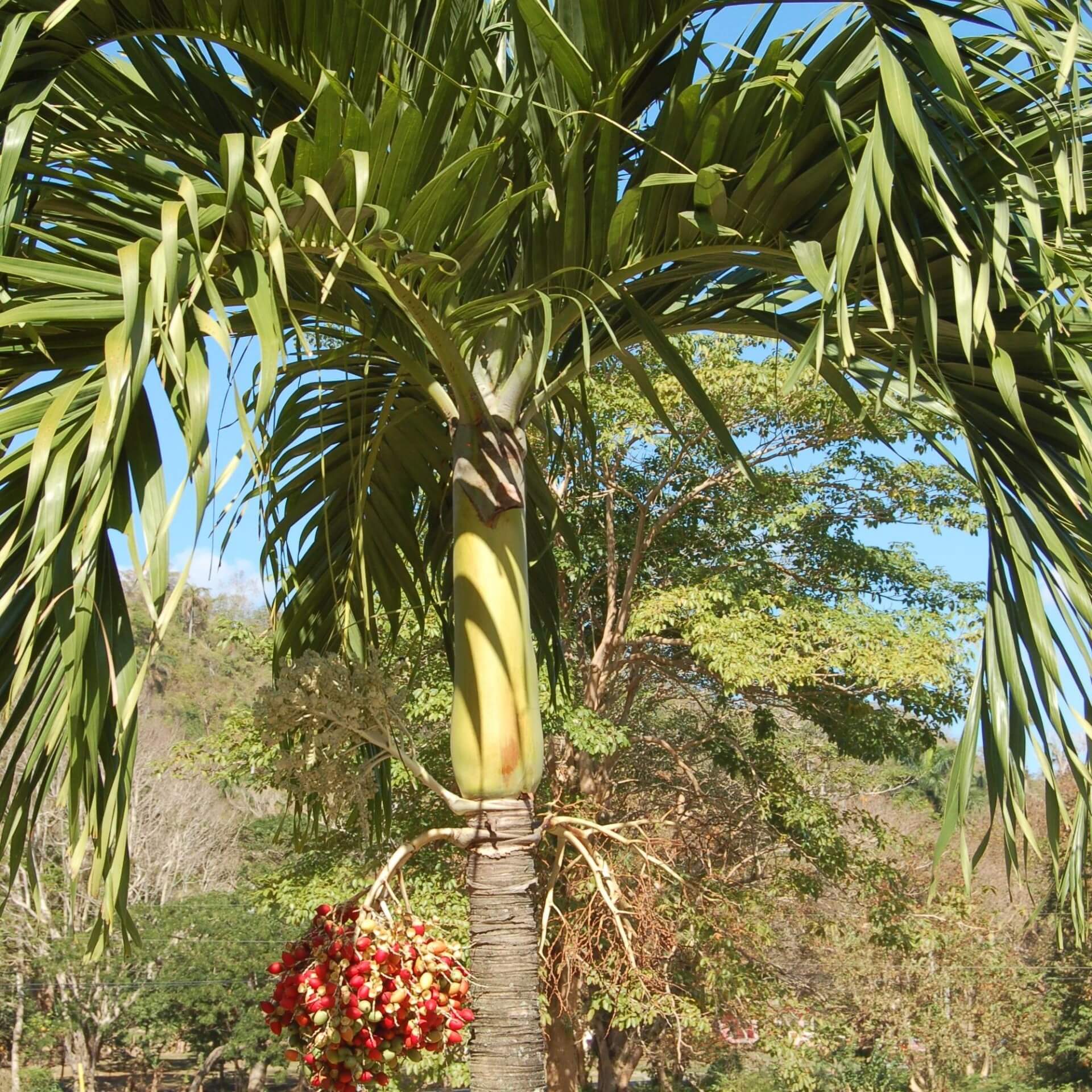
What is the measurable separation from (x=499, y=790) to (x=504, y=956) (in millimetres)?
312

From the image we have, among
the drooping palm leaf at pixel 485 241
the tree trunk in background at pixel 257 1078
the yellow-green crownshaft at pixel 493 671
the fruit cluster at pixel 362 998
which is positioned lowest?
Result: the tree trunk in background at pixel 257 1078

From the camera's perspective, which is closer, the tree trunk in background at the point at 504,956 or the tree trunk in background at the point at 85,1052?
the tree trunk in background at the point at 504,956

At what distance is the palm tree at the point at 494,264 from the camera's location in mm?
1538

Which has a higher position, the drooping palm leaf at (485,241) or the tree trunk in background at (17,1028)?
the drooping palm leaf at (485,241)

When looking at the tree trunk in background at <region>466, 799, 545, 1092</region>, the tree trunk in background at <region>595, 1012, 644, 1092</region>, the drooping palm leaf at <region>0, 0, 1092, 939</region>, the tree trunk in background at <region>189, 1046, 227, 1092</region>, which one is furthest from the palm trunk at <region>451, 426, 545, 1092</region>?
the tree trunk in background at <region>189, 1046, 227, 1092</region>

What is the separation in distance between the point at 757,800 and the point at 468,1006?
6.72 meters

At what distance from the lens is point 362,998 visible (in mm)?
2023

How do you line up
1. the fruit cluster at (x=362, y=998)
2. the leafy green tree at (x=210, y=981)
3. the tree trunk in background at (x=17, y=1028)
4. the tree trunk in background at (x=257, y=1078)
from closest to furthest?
the fruit cluster at (x=362, y=998) < the tree trunk in background at (x=17, y=1028) < the leafy green tree at (x=210, y=981) < the tree trunk in background at (x=257, y=1078)

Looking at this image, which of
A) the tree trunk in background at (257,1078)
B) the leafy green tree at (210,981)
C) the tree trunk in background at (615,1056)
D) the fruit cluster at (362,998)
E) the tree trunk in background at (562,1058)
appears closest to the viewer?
the fruit cluster at (362,998)

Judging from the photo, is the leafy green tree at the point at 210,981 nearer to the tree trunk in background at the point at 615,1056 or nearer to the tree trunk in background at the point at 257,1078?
the tree trunk in background at the point at 257,1078

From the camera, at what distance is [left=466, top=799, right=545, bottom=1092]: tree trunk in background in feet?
6.76

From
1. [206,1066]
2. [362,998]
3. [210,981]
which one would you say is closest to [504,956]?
[362,998]

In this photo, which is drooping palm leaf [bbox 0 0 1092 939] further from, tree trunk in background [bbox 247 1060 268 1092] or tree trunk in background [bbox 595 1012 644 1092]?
tree trunk in background [bbox 247 1060 268 1092]

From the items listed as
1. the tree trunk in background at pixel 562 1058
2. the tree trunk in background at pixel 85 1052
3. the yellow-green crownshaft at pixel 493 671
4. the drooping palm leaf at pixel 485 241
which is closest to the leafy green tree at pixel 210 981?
the tree trunk in background at pixel 85 1052
